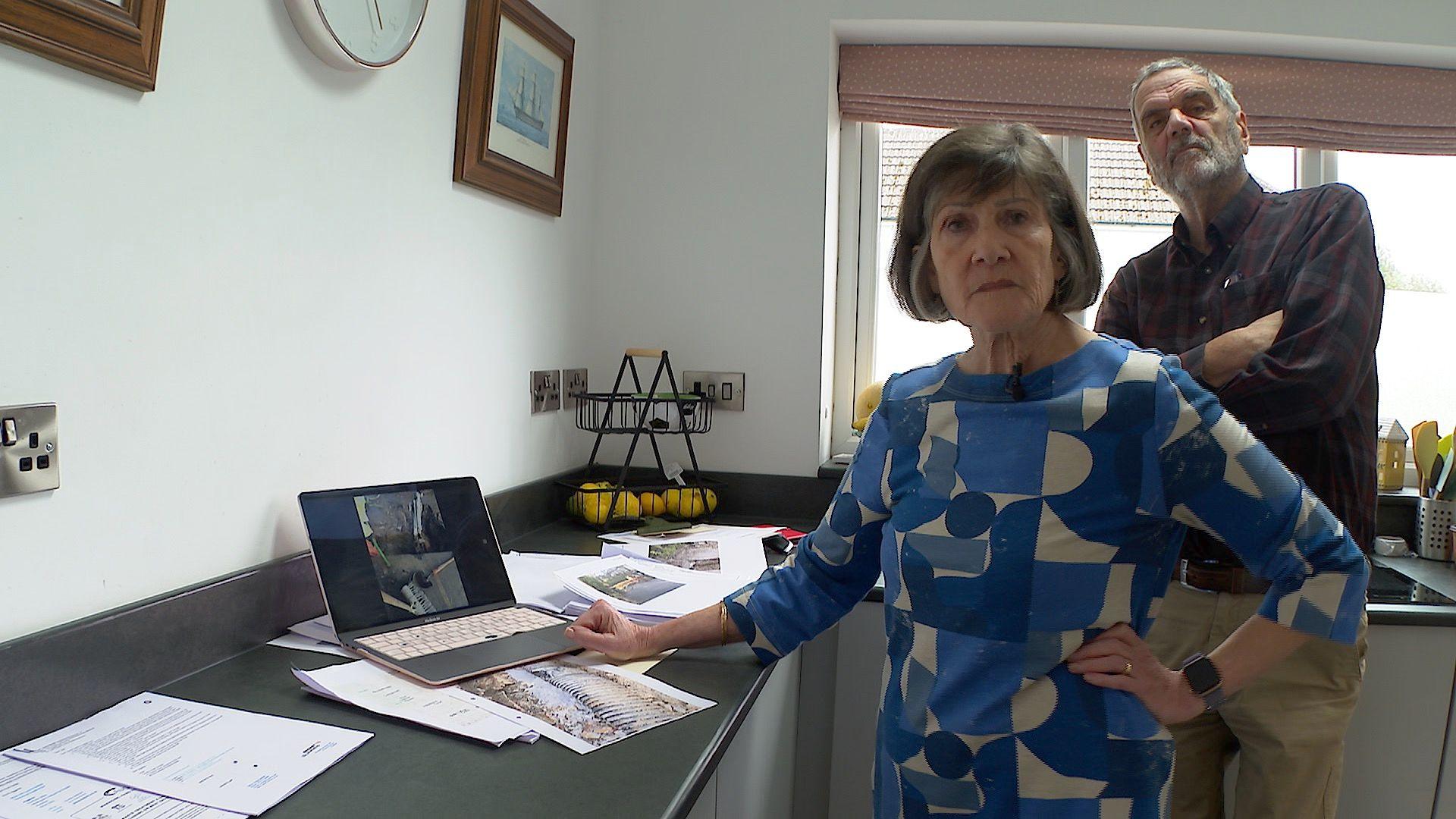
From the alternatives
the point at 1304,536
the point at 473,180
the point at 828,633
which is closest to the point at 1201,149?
the point at 1304,536

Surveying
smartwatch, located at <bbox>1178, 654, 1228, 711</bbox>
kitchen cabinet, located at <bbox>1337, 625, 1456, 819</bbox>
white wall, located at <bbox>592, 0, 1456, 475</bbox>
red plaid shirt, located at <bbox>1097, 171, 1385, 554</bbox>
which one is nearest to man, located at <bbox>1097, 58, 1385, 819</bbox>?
red plaid shirt, located at <bbox>1097, 171, 1385, 554</bbox>

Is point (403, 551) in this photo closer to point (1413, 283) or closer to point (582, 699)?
point (582, 699)

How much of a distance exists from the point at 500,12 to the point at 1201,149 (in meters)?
1.25

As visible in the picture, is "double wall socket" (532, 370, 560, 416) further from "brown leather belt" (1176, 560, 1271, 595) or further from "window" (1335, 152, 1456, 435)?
"window" (1335, 152, 1456, 435)

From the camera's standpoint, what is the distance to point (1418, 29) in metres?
2.27

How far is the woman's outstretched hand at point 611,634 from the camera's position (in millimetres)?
1229

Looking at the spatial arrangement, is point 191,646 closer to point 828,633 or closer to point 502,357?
point 502,357

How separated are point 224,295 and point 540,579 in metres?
0.69

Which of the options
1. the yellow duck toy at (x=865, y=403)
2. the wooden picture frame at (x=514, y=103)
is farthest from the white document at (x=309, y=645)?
the yellow duck toy at (x=865, y=403)

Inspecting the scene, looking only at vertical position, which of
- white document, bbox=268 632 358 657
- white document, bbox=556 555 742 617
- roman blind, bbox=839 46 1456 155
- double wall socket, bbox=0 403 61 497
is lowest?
white document, bbox=268 632 358 657

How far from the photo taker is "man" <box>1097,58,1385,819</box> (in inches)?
56.0

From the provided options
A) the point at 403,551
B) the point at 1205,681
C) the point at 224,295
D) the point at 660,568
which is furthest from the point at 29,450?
the point at 1205,681

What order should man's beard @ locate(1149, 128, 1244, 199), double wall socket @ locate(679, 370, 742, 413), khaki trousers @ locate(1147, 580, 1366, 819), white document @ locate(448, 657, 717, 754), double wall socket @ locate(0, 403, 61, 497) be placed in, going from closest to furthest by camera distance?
double wall socket @ locate(0, 403, 61, 497) → white document @ locate(448, 657, 717, 754) → khaki trousers @ locate(1147, 580, 1366, 819) → man's beard @ locate(1149, 128, 1244, 199) → double wall socket @ locate(679, 370, 742, 413)

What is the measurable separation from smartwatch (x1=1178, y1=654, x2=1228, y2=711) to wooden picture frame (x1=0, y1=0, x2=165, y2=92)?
1288mm
